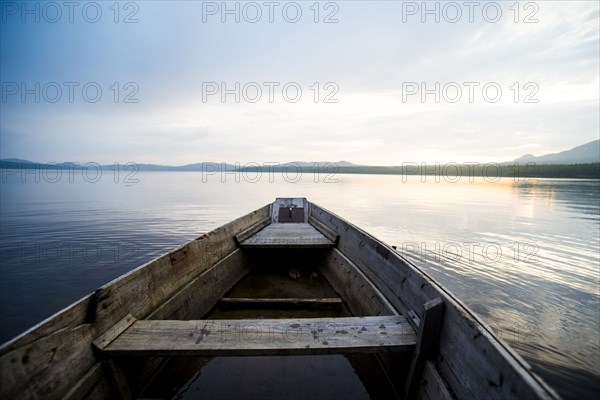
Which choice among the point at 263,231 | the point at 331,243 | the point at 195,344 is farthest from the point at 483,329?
the point at 263,231

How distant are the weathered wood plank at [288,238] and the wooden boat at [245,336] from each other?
1.67m

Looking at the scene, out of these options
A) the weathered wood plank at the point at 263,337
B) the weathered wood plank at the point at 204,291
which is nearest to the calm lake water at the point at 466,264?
the weathered wood plank at the point at 263,337

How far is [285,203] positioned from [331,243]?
215 inches

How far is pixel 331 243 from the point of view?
6.39 meters

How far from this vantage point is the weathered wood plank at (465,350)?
152cm

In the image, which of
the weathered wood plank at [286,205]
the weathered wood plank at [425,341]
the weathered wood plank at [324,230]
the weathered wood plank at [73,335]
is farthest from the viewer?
the weathered wood plank at [286,205]

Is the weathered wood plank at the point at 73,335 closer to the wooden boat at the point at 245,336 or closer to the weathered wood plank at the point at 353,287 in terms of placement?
the wooden boat at the point at 245,336

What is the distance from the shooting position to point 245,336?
8.38 feet

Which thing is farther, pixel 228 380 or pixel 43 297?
pixel 43 297

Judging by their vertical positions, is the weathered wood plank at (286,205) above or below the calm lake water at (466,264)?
above

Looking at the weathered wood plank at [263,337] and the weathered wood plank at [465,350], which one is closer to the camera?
the weathered wood plank at [465,350]

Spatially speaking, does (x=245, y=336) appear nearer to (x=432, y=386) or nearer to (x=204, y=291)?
(x=432, y=386)

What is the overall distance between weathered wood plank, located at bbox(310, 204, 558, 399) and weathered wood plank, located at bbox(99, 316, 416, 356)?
0.37m

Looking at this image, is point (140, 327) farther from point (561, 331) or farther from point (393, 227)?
point (393, 227)
